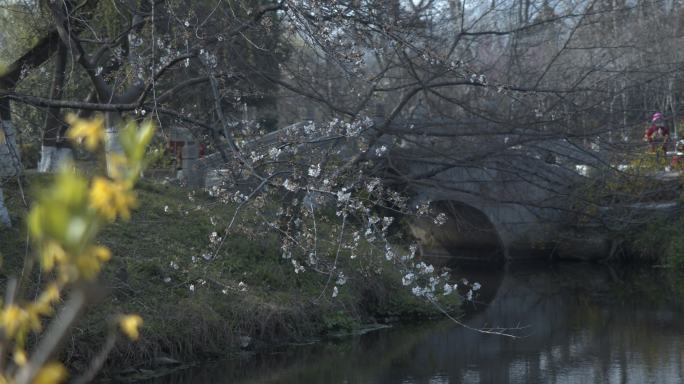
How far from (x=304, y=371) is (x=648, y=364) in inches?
145

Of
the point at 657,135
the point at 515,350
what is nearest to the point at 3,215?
the point at 515,350

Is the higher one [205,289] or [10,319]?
[205,289]

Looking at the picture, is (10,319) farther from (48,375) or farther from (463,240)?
(463,240)

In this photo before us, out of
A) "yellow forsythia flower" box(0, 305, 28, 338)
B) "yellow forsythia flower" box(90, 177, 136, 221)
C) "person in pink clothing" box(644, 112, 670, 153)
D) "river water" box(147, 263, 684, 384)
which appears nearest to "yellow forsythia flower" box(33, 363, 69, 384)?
"yellow forsythia flower" box(0, 305, 28, 338)

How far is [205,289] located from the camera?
1094cm

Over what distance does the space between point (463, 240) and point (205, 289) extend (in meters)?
10.7

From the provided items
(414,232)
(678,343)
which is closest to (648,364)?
(678,343)

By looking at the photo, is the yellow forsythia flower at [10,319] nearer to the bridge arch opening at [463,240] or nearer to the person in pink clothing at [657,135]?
the person in pink clothing at [657,135]

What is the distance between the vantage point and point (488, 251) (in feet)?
68.1

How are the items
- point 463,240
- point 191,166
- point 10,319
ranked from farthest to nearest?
point 463,240 < point 191,166 < point 10,319

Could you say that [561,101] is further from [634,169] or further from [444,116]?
[634,169]

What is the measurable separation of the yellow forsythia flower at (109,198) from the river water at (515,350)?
7.68 m

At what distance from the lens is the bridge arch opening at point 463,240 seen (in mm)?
20062

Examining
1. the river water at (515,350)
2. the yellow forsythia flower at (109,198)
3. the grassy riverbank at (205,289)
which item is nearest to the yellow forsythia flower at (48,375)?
the yellow forsythia flower at (109,198)
